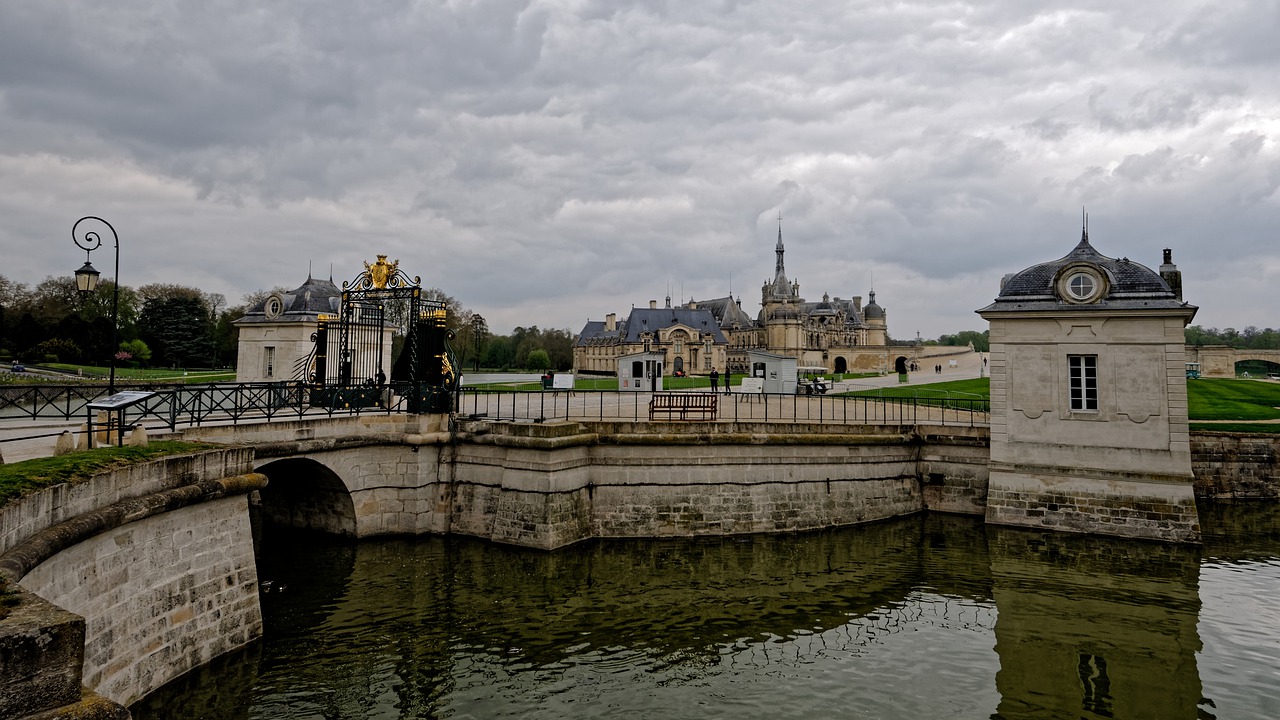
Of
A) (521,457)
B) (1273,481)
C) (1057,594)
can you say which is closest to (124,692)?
(521,457)

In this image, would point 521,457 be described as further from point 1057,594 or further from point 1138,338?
point 1138,338

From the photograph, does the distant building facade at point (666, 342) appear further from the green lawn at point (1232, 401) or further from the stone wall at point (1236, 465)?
the stone wall at point (1236, 465)

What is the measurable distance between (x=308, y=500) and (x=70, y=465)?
27.5ft

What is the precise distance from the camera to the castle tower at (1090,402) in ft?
51.3

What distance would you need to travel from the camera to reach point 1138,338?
51.9 ft

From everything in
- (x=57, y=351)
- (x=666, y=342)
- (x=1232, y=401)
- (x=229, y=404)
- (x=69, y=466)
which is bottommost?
(x=69, y=466)

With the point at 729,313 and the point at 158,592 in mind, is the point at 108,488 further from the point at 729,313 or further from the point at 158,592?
the point at 729,313

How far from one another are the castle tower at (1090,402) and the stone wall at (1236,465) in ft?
20.2

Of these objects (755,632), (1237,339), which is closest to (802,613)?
(755,632)

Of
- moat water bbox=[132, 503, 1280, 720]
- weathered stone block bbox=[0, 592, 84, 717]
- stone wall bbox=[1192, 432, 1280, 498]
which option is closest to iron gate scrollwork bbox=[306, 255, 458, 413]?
moat water bbox=[132, 503, 1280, 720]

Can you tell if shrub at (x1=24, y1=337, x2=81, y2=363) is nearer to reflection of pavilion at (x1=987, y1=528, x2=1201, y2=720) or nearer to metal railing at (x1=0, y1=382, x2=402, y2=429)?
metal railing at (x1=0, y1=382, x2=402, y2=429)

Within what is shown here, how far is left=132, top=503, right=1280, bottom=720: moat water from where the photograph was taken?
28.4ft

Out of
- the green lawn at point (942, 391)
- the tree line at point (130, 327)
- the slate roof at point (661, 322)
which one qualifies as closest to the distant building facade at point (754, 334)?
the slate roof at point (661, 322)

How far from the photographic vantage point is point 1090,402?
16.4m
